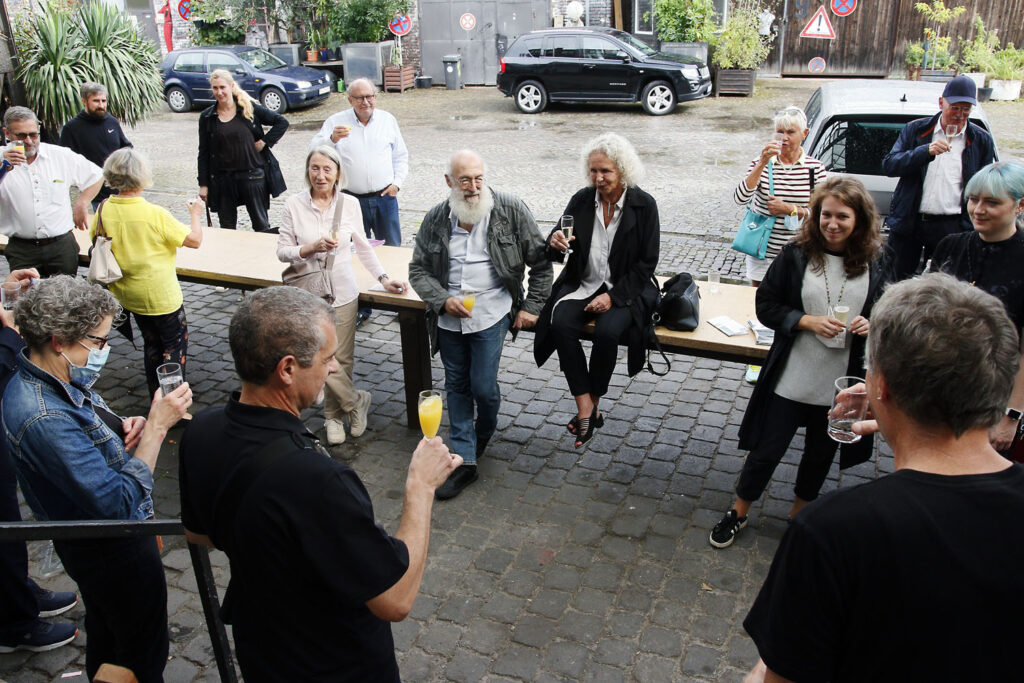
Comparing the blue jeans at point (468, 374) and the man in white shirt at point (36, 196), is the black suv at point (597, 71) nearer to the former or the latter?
the man in white shirt at point (36, 196)

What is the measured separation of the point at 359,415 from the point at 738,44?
15.9 meters

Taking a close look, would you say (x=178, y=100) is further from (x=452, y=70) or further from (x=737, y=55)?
(x=737, y=55)

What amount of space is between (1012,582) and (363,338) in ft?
19.3

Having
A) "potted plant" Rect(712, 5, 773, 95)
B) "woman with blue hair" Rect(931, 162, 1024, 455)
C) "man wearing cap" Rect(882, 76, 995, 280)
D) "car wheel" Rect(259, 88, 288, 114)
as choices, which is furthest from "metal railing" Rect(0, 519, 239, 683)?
"potted plant" Rect(712, 5, 773, 95)

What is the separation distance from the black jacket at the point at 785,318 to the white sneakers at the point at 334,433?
2.59 metres

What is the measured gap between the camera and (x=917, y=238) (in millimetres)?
6172

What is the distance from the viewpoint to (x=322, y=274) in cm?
502

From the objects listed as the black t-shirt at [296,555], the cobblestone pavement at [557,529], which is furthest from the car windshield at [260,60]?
the black t-shirt at [296,555]

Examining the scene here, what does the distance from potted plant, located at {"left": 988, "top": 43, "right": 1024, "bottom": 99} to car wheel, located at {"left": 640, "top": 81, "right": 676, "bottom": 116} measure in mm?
7063

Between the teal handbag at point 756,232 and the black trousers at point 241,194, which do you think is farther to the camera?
the black trousers at point 241,194

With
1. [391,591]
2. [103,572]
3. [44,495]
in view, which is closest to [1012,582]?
[391,591]

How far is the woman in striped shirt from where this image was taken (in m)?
5.54

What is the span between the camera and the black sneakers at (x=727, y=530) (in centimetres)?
425

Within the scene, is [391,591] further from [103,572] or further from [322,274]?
[322,274]
